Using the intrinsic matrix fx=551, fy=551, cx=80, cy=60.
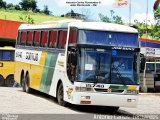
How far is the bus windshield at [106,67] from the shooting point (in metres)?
18.6

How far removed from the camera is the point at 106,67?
61.7 ft

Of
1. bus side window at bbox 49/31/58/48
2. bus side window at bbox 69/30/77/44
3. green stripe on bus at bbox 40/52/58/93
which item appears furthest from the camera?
bus side window at bbox 49/31/58/48

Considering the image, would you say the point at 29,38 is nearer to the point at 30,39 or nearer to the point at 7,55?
the point at 30,39

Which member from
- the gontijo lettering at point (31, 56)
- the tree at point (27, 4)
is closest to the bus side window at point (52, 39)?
the gontijo lettering at point (31, 56)

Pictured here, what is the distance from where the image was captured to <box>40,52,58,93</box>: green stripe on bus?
21.9 meters

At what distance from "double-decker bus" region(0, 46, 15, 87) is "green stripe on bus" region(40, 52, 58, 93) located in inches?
366

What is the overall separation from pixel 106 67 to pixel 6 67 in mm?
14671

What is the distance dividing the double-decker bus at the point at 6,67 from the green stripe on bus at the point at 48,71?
9.29 meters

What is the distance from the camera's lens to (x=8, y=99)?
2155 cm

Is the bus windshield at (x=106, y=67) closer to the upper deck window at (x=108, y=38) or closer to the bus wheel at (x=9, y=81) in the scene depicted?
the upper deck window at (x=108, y=38)

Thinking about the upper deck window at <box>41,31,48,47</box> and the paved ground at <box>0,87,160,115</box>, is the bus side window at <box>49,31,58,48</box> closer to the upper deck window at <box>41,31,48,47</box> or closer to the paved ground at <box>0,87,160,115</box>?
the upper deck window at <box>41,31,48,47</box>

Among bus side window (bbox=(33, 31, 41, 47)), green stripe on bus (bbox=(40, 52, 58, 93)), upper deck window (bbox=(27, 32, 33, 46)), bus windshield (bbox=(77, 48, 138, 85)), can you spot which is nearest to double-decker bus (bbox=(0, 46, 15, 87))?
upper deck window (bbox=(27, 32, 33, 46))

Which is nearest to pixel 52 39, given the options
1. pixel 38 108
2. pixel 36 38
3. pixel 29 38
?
pixel 36 38

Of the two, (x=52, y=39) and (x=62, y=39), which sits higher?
(x=62, y=39)
